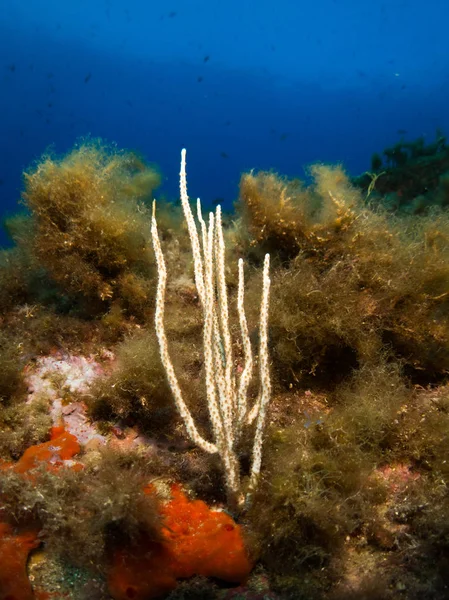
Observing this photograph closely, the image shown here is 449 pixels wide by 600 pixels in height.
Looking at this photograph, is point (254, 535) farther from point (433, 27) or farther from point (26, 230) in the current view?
point (433, 27)

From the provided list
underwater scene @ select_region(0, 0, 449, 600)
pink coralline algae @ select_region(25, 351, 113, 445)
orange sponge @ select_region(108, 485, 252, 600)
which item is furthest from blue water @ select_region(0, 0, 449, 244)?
orange sponge @ select_region(108, 485, 252, 600)

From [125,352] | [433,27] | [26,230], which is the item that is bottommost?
[125,352]

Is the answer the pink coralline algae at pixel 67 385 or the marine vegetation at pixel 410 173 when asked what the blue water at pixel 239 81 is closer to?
the marine vegetation at pixel 410 173

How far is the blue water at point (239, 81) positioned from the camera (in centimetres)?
8906

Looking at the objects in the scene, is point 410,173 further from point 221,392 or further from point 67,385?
point 67,385

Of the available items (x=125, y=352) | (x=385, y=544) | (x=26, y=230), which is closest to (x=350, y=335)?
(x=385, y=544)

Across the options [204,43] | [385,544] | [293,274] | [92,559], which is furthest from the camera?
[204,43]

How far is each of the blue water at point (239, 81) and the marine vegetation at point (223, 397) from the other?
8570 centimetres

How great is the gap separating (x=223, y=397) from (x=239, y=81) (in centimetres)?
12109

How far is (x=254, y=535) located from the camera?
3.01 meters

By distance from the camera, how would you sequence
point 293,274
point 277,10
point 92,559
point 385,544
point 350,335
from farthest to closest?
point 277,10 < point 293,274 < point 350,335 < point 385,544 < point 92,559

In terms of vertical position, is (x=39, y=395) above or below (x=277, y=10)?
below

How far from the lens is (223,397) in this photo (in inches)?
122

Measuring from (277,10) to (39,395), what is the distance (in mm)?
150064
